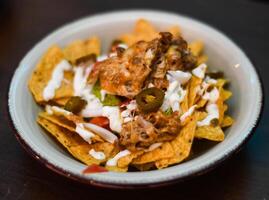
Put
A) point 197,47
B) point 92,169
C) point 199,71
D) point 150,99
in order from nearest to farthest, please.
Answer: point 92,169 < point 150,99 < point 199,71 < point 197,47

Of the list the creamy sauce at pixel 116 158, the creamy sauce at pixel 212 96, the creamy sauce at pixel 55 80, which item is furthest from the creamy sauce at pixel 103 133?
the creamy sauce at pixel 212 96

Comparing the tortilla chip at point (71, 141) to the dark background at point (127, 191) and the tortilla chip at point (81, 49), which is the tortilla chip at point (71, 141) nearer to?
the dark background at point (127, 191)

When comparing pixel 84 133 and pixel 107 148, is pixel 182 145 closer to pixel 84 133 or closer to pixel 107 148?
pixel 107 148

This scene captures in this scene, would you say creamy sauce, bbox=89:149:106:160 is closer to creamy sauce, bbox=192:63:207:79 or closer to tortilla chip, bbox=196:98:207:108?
tortilla chip, bbox=196:98:207:108

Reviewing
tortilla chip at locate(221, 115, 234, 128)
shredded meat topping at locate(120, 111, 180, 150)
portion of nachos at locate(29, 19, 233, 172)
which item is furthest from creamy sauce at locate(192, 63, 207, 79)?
shredded meat topping at locate(120, 111, 180, 150)

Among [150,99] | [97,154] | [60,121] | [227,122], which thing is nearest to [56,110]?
[60,121]

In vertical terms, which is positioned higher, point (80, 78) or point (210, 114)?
point (80, 78)

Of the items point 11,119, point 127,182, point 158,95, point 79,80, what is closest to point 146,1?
point 79,80

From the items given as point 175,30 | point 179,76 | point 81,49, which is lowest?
point 179,76
